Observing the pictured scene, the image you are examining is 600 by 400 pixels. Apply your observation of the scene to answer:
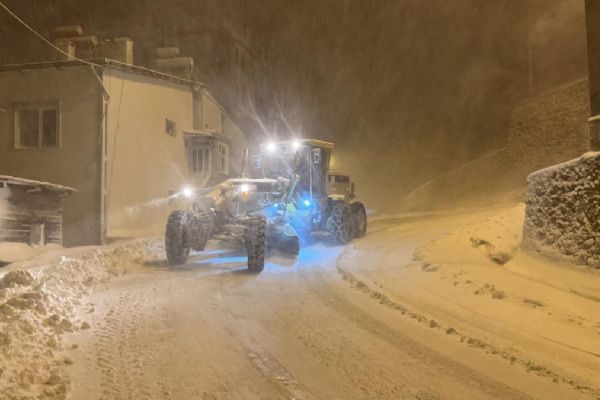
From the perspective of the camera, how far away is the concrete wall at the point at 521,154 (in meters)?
24.2

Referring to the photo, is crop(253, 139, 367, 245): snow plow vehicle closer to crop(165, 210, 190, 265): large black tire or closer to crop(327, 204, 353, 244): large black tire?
crop(327, 204, 353, 244): large black tire

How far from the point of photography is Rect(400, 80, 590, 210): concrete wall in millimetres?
24156

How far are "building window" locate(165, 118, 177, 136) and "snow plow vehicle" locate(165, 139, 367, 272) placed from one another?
6.41m

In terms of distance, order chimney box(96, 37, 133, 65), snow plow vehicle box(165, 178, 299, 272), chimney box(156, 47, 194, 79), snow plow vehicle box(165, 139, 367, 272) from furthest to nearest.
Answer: chimney box(156, 47, 194, 79) < chimney box(96, 37, 133, 65) < snow plow vehicle box(165, 139, 367, 272) < snow plow vehicle box(165, 178, 299, 272)

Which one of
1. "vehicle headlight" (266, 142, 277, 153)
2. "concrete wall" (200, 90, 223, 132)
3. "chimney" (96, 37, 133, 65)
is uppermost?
"chimney" (96, 37, 133, 65)

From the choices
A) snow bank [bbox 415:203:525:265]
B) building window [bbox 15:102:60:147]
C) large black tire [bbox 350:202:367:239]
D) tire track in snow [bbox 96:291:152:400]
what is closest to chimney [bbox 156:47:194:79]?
building window [bbox 15:102:60:147]

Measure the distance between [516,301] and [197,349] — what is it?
4.82 metres

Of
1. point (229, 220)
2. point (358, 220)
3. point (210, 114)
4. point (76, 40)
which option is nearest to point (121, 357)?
point (229, 220)

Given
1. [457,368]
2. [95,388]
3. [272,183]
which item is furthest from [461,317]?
[272,183]

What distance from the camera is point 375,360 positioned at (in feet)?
14.3

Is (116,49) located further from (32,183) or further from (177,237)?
(177,237)

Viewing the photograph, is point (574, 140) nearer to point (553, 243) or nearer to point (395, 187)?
point (395, 187)

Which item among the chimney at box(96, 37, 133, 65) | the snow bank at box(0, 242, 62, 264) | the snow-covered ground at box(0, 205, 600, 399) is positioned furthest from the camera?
the chimney at box(96, 37, 133, 65)

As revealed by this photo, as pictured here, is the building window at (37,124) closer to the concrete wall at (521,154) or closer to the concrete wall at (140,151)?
the concrete wall at (140,151)
